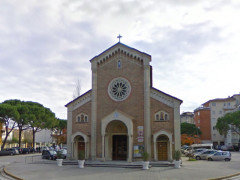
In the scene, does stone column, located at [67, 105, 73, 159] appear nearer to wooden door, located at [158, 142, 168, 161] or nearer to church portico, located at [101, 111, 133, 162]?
church portico, located at [101, 111, 133, 162]

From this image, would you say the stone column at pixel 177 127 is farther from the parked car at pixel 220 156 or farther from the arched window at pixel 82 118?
the parked car at pixel 220 156

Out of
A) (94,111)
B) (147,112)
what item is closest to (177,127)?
(147,112)

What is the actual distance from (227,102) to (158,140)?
2698 inches

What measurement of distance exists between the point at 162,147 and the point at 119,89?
27.8ft

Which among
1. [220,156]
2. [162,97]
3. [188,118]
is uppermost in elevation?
[162,97]

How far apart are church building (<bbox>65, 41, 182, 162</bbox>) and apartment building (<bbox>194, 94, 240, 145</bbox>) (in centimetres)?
6551

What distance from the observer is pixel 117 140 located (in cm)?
3291

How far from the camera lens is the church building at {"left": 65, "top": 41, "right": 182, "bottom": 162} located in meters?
30.6

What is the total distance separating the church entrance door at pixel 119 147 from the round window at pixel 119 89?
471cm

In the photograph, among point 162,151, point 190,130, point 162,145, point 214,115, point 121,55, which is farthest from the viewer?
point 214,115

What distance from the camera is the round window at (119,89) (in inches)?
1291

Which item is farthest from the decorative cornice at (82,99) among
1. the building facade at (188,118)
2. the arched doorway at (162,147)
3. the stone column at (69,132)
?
the building facade at (188,118)

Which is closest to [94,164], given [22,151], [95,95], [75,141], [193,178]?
[75,141]

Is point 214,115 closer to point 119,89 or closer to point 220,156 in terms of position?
point 220,156
